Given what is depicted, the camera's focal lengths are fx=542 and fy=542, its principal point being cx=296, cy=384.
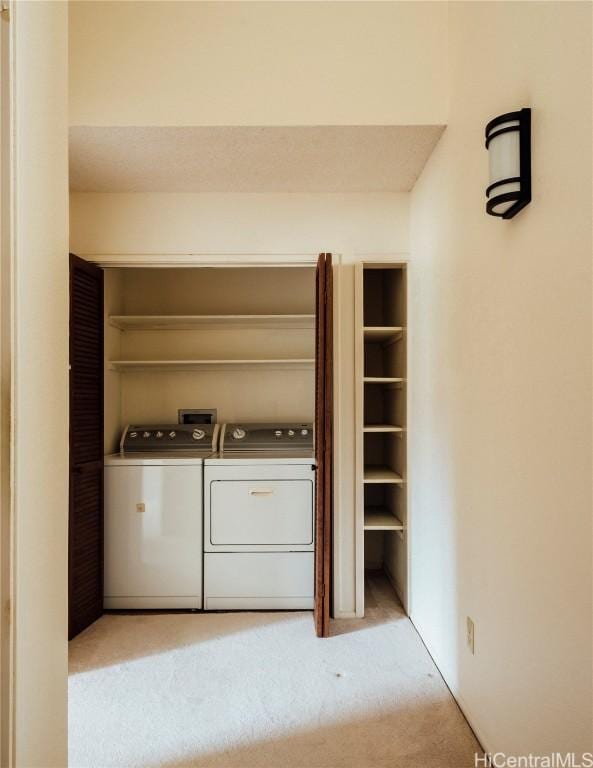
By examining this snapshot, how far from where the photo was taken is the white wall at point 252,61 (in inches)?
91.1

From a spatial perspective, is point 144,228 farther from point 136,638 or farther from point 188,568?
point 136,638

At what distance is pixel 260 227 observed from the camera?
3092mm

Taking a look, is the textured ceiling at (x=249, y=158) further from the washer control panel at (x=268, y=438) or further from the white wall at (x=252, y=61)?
the washer control panel at (x=268, y=438)

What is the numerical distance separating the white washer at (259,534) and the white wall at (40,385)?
177 centimetres

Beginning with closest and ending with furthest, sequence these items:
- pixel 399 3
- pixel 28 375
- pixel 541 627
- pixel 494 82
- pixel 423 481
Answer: pixel 28 375
pixel 541 627
pixel 494 82
pixel 399 3
pixel 423 481

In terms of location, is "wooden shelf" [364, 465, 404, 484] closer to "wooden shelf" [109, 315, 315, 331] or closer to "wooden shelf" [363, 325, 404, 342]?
"wooden shelf" [363, 325, 404, 342]

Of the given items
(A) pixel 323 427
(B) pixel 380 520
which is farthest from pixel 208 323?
(B) pixel 380 520

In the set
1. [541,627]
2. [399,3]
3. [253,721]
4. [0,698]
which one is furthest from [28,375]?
[399,3]

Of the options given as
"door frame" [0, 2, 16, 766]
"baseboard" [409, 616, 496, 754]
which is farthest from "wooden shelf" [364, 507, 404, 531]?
"door frame" [0, 2, 16, 766]

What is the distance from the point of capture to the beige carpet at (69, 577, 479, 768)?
72.9 inches

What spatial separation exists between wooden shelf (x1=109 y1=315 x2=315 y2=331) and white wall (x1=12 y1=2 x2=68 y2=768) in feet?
7.02

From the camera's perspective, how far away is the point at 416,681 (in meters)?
2.32

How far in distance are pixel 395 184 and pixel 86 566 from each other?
2.65 metres

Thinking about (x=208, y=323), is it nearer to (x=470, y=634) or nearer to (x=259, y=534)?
(x=259, y=534)
